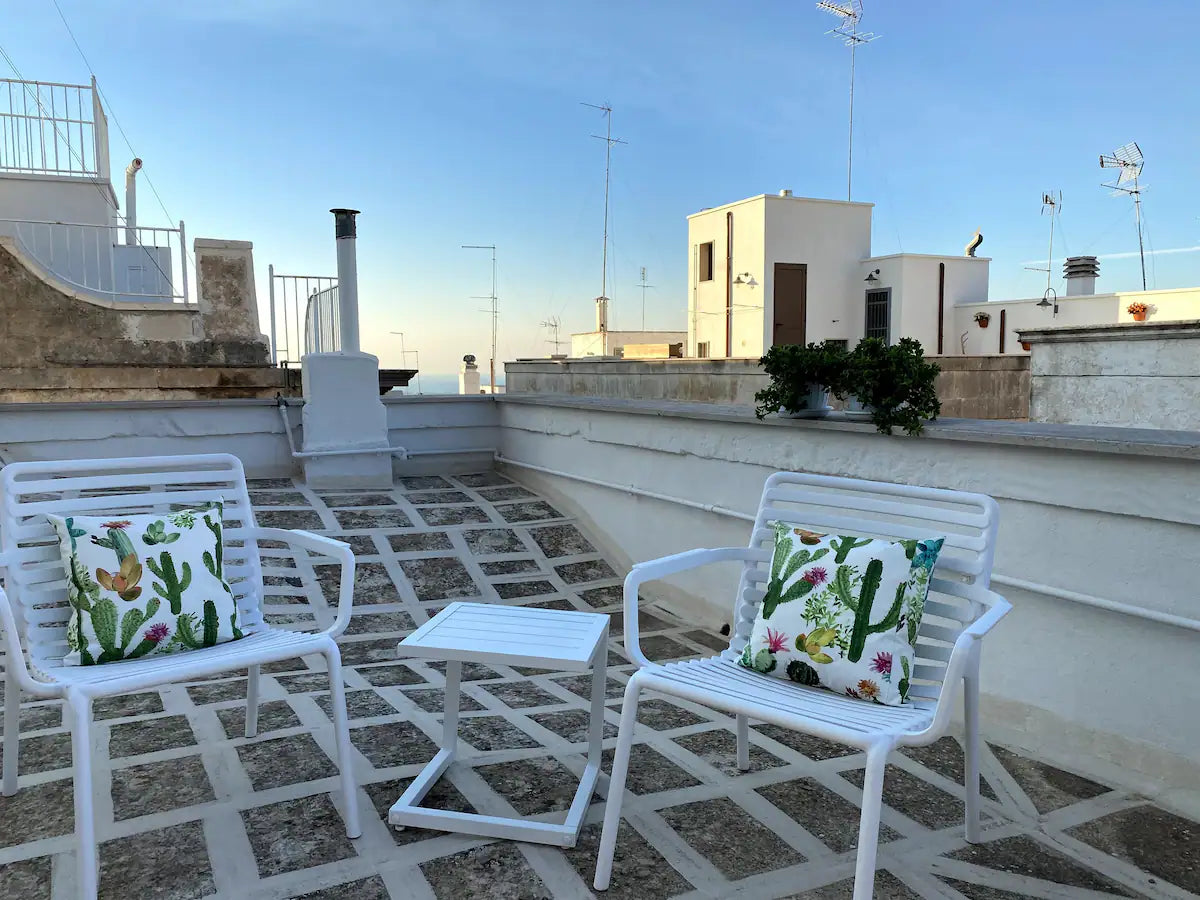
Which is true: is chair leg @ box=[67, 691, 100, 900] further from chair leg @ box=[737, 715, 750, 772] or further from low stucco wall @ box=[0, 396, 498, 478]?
low stucco wall @ box=[0, 396, 498, 478]

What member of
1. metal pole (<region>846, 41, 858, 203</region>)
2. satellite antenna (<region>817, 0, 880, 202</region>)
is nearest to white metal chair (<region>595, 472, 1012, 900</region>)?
metal pole (<region>846, 41, 858, 203</region>)

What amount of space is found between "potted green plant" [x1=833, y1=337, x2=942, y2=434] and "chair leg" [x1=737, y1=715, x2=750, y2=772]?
1.24 meters

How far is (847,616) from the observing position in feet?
6.36

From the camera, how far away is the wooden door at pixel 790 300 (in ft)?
58.9

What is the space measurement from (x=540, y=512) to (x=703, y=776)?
2807 mm

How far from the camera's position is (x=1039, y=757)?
251 cm

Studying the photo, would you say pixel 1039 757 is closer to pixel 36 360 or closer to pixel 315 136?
pixel 36 360

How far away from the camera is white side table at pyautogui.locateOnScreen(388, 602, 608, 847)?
1.88 meters

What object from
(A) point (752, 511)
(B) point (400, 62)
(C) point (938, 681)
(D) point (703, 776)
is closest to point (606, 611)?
(A) point (752, 511)

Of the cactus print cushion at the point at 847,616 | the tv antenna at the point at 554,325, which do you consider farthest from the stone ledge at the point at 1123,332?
the tv antenna at the point at 554,325

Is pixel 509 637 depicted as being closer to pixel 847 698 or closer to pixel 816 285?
pixel 847 698

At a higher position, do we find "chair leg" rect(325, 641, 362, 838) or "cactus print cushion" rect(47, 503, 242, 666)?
"cactus print cushion" rect(47, 503, 242, 666)

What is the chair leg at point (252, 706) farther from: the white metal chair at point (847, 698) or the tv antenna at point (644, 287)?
the tv antenna at point (644, 287)

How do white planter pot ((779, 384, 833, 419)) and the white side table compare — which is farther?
white planter pot ((779, 384, 833, 419))
